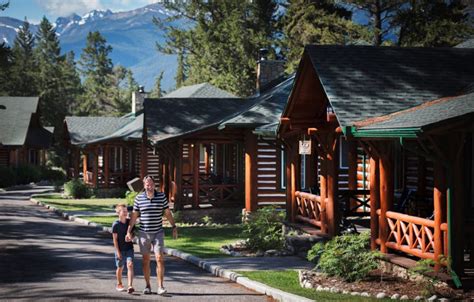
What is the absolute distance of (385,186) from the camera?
15.2m

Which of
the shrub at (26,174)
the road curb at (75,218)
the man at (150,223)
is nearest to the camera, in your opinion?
the man at (150,223)

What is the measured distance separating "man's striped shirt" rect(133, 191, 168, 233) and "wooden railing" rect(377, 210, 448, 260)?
173 inches

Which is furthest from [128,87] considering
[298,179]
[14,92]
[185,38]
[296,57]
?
[298,179]

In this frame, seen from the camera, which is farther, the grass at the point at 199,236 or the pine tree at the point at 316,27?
the pine tree at the point at 316,27

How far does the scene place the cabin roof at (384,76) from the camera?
15977 millimetres

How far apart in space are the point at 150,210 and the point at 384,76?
6.38m

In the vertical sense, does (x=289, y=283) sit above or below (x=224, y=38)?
below

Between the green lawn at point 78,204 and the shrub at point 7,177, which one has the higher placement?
the shrub at point 7,177

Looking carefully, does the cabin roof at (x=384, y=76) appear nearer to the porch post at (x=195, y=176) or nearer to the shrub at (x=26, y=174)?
the porch post at (x=195, y=176)

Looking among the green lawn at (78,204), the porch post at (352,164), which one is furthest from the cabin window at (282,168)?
the green lawn at (78,204)

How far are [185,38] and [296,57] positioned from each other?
673 inches

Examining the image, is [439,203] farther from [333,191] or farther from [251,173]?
[251,173]

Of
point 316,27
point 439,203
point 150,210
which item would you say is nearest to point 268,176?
point 150,210

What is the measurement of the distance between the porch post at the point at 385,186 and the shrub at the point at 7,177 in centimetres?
4348
